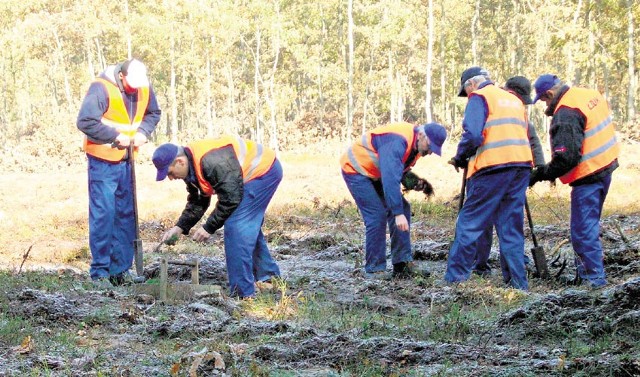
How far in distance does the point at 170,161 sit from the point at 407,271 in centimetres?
302

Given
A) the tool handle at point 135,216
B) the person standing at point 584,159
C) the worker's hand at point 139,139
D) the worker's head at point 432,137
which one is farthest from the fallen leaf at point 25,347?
the person standing at point 584,159

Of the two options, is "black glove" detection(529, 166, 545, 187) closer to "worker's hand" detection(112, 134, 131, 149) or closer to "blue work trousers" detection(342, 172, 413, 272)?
"blue work trousers" detection(342, 172, 413, 272)

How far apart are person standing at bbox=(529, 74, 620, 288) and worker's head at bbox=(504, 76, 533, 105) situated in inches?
21.1

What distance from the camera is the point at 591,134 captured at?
23.9 ft

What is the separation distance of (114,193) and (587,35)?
916 inches

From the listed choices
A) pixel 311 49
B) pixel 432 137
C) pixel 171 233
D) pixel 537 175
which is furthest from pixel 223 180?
pixel 311 49

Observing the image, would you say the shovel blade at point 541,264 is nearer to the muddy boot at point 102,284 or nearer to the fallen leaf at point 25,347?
the muddy boot at point 102,284

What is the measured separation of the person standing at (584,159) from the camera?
7.16 m

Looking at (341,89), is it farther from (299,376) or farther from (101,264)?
(299,376)

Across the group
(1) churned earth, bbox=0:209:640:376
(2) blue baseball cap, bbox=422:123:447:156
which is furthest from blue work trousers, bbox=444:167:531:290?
(2) blue baseball cap, bbox=422:123:447:156

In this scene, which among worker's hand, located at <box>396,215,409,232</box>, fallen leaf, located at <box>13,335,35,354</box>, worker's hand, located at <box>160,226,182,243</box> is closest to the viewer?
fallen leaf, located at <box>13,335,35,354</box>

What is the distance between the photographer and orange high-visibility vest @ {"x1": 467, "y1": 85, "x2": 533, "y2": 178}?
7102 mm

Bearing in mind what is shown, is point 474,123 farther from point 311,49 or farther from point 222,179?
point 311,49

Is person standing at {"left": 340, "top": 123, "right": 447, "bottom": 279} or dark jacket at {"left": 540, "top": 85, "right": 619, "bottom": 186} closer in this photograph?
dark jacket at {"left": 540, "top": 85, "right": 619, "bottom": 186}
